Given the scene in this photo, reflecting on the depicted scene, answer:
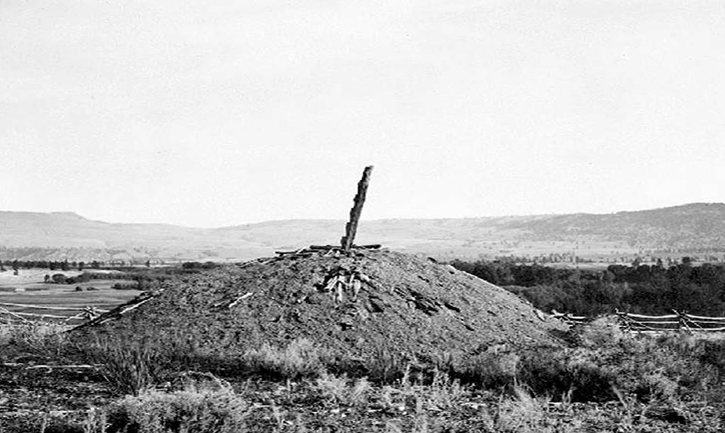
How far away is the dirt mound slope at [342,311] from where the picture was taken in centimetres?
1169

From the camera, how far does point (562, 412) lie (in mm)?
8727

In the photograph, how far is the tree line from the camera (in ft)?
113

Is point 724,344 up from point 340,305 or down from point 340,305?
down

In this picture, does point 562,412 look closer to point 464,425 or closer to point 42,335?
point 464,425

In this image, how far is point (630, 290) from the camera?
38281 millimetres

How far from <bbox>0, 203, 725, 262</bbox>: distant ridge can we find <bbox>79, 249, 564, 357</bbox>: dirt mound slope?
4333 inches

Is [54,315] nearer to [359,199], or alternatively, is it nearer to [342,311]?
[359,199]

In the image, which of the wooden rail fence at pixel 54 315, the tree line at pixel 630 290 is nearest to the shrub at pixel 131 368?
the wooden rail fence at pixel 54 315

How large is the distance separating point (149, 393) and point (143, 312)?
15.0 feet

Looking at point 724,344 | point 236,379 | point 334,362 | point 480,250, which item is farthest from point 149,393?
point 480,250

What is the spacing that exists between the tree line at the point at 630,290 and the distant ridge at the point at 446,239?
7723cm

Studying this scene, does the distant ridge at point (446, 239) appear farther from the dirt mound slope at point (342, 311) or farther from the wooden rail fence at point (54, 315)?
the dirt mound slope at point (342, 311)

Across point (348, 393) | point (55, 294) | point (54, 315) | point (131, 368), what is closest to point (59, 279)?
point (55, 294)

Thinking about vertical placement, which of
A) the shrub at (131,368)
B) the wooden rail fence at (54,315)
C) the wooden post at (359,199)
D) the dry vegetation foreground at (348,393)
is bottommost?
the wooden rail fence at (54,315)
